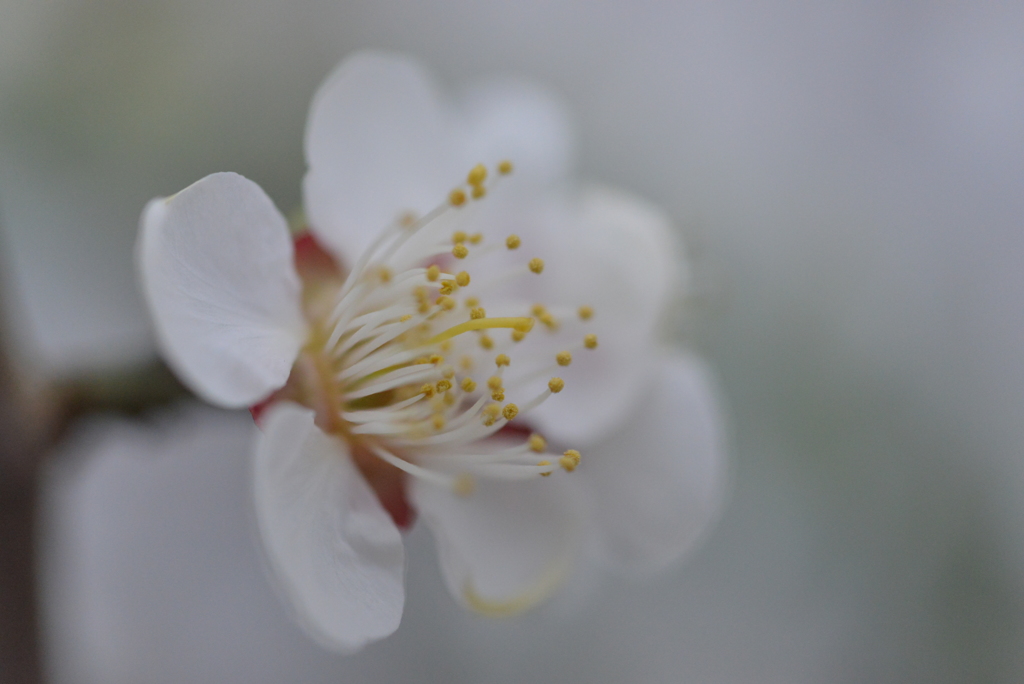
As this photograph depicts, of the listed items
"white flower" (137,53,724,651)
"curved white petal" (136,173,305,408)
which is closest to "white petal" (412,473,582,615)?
"white flower" (137,53,724,651)

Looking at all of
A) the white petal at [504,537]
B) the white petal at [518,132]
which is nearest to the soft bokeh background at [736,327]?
the white petal at [518,132]

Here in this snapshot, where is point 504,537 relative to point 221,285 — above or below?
below

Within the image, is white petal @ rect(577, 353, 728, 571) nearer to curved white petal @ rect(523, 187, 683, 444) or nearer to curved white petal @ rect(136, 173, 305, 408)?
curved white petal @ rect(523, 187, 683, 444)

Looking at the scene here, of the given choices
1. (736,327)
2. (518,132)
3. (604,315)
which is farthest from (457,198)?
(736,327)

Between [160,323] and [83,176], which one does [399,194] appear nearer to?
[160,323]

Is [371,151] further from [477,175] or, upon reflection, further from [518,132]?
[518,132]

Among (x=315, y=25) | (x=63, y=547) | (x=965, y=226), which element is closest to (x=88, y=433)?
(x=63, y=547)

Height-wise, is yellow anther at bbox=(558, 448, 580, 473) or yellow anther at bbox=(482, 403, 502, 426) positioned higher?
yellow anther at bbox=(482, 403, 502, 426)

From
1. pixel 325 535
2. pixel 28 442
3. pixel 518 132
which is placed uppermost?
pixel 518 132
